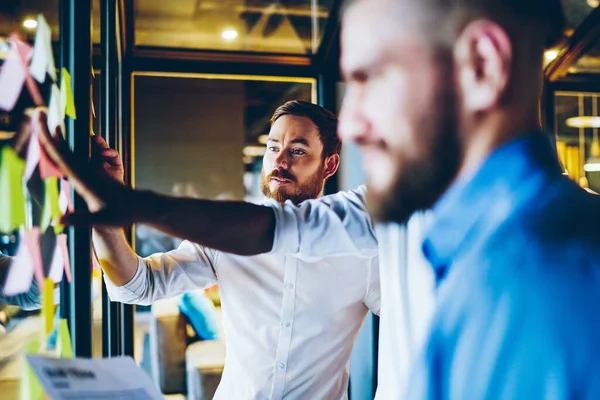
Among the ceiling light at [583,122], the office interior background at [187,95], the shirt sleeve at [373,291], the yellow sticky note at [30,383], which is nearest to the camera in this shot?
the yellow sticky note at [30,383]

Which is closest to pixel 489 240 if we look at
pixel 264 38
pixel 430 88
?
pixel 430 88

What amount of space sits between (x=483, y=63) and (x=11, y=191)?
503mm

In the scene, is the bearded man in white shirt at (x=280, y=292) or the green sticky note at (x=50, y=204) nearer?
the green sticky note at (x=50, y=204)

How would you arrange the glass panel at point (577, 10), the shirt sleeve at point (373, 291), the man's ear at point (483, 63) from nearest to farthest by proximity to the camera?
1. the man's ear at point (483, 63)
2. the shirt sleeve at point (373, 291)
3. the glass panel at point (577, 10)

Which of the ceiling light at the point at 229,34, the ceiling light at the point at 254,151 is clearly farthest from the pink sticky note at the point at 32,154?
the ceiling light at the point at 254,151

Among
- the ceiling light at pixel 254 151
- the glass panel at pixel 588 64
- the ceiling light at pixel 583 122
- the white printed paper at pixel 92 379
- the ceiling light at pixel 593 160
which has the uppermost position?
the glass panel at pixel 588 64

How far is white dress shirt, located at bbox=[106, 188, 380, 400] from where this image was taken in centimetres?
152

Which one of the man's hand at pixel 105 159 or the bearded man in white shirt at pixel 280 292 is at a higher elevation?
the man's hand at pixel 105 159

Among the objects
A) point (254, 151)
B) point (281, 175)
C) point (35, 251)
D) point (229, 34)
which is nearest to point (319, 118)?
point (281, 175)

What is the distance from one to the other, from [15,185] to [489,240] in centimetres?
49

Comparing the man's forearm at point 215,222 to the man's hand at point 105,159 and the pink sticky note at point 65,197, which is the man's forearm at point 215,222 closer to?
the pink sticky note at point 65,197

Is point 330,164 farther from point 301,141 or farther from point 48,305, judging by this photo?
point 48,305

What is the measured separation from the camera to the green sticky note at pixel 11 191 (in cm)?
60

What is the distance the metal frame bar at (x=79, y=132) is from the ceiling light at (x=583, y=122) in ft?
14.3
